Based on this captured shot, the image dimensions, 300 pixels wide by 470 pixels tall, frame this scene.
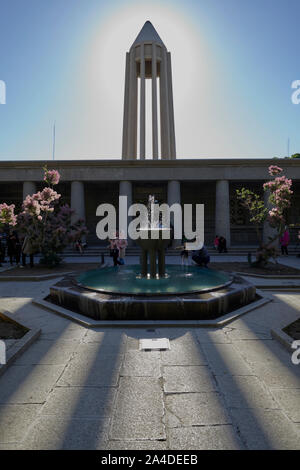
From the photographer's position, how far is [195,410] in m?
3.18

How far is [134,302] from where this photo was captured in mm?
6469

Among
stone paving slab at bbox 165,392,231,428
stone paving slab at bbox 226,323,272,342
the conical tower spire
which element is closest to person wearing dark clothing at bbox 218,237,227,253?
stone paving slab at bbox 226,323,272,342

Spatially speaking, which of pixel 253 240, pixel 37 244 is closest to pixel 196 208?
pixel 253 240

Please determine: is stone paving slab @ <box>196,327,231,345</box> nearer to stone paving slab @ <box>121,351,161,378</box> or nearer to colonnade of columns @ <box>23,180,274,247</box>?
stone paving slab @ <box>121,351,161,378</box>

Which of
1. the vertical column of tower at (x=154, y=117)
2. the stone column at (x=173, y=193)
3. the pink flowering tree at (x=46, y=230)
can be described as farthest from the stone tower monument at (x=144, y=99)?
the pink flowering tree at (x=46, y=230)

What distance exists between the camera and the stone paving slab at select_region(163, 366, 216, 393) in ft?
12.0

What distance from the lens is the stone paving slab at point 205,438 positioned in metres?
2.62

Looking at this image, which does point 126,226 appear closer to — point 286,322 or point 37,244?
point 37,244

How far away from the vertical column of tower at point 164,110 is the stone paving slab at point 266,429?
35.2 m

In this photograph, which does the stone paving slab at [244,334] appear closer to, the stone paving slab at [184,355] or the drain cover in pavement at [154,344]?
the stone paving slab at [184,355]

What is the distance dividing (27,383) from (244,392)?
3.00 metres

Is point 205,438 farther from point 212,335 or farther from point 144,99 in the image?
point 144,99

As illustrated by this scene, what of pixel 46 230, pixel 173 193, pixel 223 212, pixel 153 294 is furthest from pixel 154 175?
pixel 153 294
